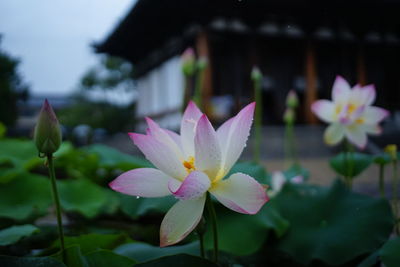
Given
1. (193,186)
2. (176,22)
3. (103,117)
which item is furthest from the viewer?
(103,117)

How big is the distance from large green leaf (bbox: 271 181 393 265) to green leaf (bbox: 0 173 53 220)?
524mm

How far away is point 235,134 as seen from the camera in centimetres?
33

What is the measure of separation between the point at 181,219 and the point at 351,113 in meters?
0.41

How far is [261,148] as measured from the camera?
5.05m

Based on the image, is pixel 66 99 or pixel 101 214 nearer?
pixel 101 214

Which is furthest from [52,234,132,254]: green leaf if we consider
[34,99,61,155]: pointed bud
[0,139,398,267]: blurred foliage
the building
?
the building

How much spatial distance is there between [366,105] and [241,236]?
30 cm

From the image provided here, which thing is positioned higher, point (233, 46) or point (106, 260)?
point (233, 46)

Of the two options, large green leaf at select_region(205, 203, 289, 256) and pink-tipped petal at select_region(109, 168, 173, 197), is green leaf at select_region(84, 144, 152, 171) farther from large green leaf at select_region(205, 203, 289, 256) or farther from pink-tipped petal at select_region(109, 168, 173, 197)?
pink-tipped petal at select_region(109, 168, 173, 197)

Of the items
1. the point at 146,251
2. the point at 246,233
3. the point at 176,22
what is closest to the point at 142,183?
the point at 146,251

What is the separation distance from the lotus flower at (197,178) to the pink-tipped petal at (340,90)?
297mm

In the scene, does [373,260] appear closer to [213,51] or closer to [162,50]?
[213,51]

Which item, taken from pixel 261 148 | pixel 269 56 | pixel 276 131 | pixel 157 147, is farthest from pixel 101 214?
pixel 269 56

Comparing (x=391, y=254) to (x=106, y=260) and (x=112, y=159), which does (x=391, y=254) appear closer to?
(x=106, y=260)
